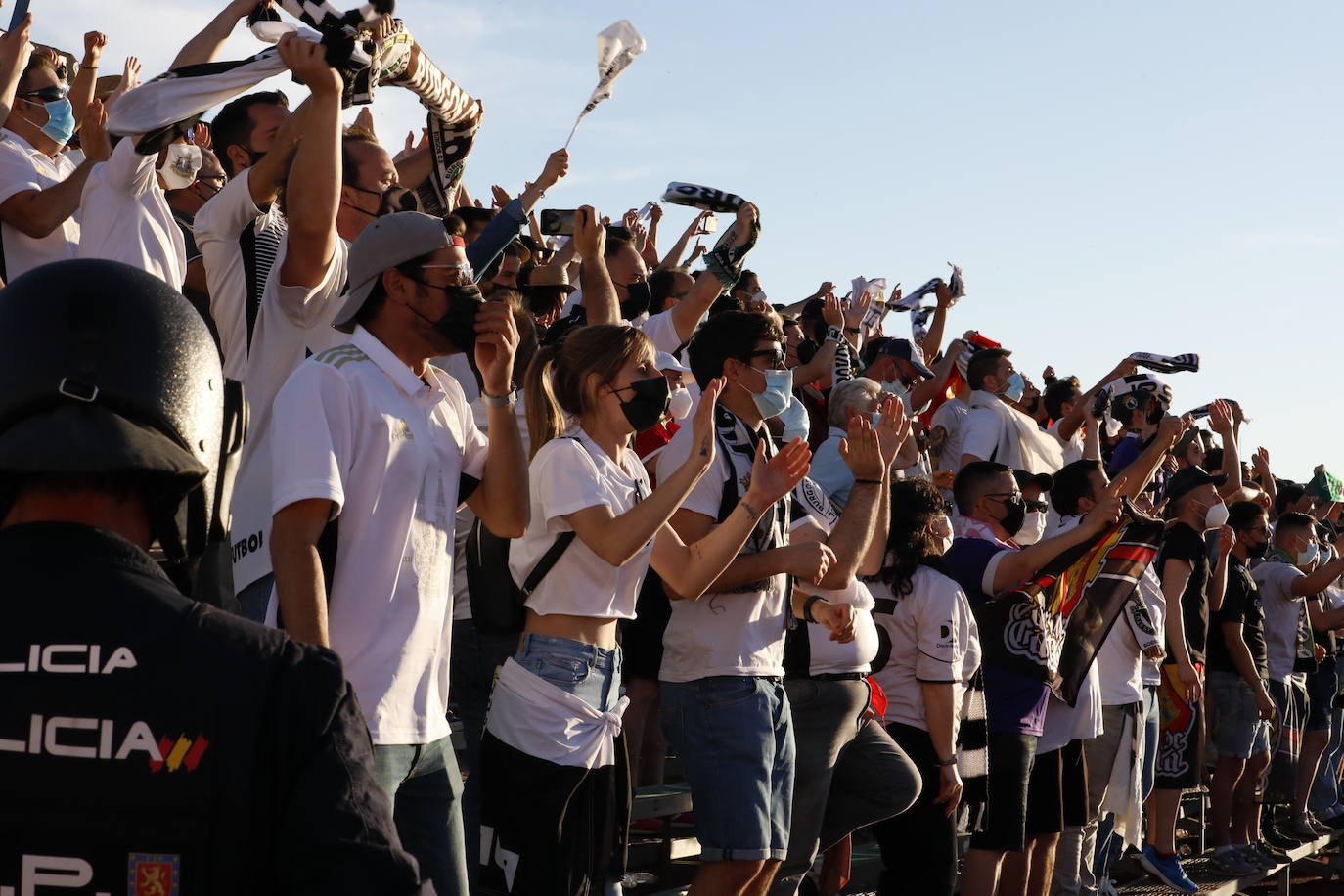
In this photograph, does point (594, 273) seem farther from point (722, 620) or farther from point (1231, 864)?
point (1231, 864)

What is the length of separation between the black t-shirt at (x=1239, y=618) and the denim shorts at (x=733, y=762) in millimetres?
7610

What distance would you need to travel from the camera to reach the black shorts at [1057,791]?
289 inches

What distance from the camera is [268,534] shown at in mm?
3541

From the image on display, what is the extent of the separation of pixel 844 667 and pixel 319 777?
4.29m

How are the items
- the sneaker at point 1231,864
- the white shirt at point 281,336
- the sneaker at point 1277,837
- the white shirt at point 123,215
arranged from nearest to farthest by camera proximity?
the white shirt at point 281,336 → the white shirt at point 123,215 → the sneaker at point 1231,864 → the sneaker at point 1277,837

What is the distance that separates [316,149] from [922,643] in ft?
12.0

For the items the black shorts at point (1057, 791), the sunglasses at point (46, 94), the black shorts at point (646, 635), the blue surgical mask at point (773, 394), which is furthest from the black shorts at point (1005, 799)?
the sunglasses at point (46, 94)

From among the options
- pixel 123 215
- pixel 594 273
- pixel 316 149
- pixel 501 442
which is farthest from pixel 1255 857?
pixel 316 149

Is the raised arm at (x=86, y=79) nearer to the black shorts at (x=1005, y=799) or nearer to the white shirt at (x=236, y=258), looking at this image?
the white shirt at (x=236, y=258)

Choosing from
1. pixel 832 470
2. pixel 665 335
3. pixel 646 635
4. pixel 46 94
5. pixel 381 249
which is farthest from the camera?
pixel 665 335

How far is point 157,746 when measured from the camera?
1.55m

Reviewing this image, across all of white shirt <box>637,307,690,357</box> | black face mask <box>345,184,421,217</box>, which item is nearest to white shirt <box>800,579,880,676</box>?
white shirt <box>637,307,690,357</box>

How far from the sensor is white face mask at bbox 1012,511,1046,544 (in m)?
8.75

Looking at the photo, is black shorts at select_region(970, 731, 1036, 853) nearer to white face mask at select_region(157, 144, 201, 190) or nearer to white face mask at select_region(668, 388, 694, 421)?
white face mask at select_region(668, 388, 694, 421)
